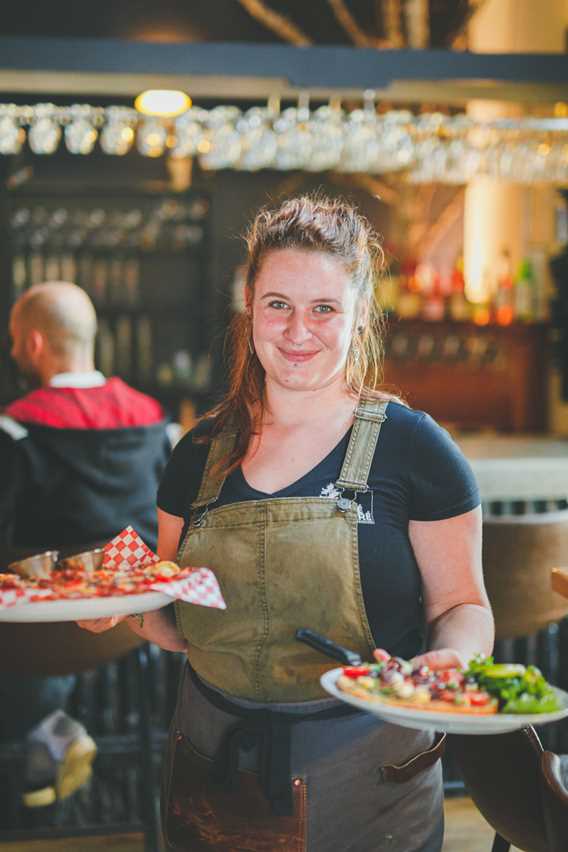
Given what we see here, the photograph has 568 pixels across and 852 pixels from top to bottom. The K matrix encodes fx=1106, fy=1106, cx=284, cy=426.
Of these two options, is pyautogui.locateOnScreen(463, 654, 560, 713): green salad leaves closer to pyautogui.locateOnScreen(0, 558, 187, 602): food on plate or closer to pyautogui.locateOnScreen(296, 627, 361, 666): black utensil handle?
pyautogui.locateOnScreen(296, 627, 361, 666): black utensil handle

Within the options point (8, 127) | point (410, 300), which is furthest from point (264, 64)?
point (410, 300)

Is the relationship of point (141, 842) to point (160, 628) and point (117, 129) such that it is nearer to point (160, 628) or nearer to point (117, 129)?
point (160, 628)

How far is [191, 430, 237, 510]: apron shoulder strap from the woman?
0.10ft

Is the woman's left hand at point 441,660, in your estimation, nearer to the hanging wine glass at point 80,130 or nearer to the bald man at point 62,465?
the bald man at point 62,465

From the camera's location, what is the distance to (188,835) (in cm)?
178

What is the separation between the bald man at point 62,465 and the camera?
9.85 ft

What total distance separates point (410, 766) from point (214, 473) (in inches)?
22.3

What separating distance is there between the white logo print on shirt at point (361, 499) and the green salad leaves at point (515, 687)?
307mm

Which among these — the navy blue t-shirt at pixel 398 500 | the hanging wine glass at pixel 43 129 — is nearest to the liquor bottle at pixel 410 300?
the hanging wine glass at pixel 43 129

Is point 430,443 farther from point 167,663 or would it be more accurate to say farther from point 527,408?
point 527,408

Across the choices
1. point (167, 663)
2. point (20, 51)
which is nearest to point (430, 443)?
point (167, 663)

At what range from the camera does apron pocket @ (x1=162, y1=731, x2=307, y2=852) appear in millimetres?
1702

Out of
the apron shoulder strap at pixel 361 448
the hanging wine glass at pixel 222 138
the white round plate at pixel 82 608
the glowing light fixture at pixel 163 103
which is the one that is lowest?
the white round plate at pixel 82 608

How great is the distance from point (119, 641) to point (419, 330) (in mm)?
3913
